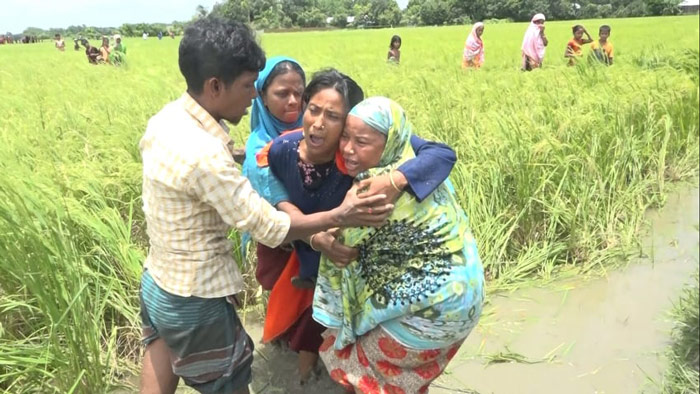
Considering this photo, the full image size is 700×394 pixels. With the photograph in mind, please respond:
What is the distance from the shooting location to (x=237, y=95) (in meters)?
1.59

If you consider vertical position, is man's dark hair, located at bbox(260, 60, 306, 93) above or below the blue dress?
above

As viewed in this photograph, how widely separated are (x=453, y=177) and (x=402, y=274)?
6.25ft

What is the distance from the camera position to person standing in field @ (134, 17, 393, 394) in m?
1.50

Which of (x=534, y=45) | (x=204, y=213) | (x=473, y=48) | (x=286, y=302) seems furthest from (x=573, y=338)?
(x=473, y=48)

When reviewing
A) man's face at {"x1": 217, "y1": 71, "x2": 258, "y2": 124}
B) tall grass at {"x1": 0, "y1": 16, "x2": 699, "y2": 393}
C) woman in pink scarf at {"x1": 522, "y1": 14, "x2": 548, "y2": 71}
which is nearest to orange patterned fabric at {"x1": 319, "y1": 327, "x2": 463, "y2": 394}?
man's face at {"x1": 217, "y1": 71, "x2": 258, "y2": 124}

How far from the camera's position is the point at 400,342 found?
5.36ft

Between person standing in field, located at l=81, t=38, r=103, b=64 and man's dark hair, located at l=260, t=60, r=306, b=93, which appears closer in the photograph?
man's dark hair, located at l=260, t=60, r=306, b=93

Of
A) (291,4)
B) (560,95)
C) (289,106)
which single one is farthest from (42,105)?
(560,95)

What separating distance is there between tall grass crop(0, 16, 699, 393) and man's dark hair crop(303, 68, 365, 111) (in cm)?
87

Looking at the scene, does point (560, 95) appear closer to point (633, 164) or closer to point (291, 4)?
point (633, 164)

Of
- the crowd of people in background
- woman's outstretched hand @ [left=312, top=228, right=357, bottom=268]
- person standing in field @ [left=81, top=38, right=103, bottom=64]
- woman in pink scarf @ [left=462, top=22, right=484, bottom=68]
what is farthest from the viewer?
person standing in field @ [left=81, top=38, right=103, bottom=64]

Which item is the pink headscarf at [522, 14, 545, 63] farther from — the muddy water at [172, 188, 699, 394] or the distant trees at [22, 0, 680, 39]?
the muddy water at [172, 188, 699, 394]

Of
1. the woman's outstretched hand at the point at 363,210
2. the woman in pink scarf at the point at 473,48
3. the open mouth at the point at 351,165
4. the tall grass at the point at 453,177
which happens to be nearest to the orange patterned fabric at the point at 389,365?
the woman's outstretched hand at the point at 363,210

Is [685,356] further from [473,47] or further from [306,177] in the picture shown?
[473,47]
